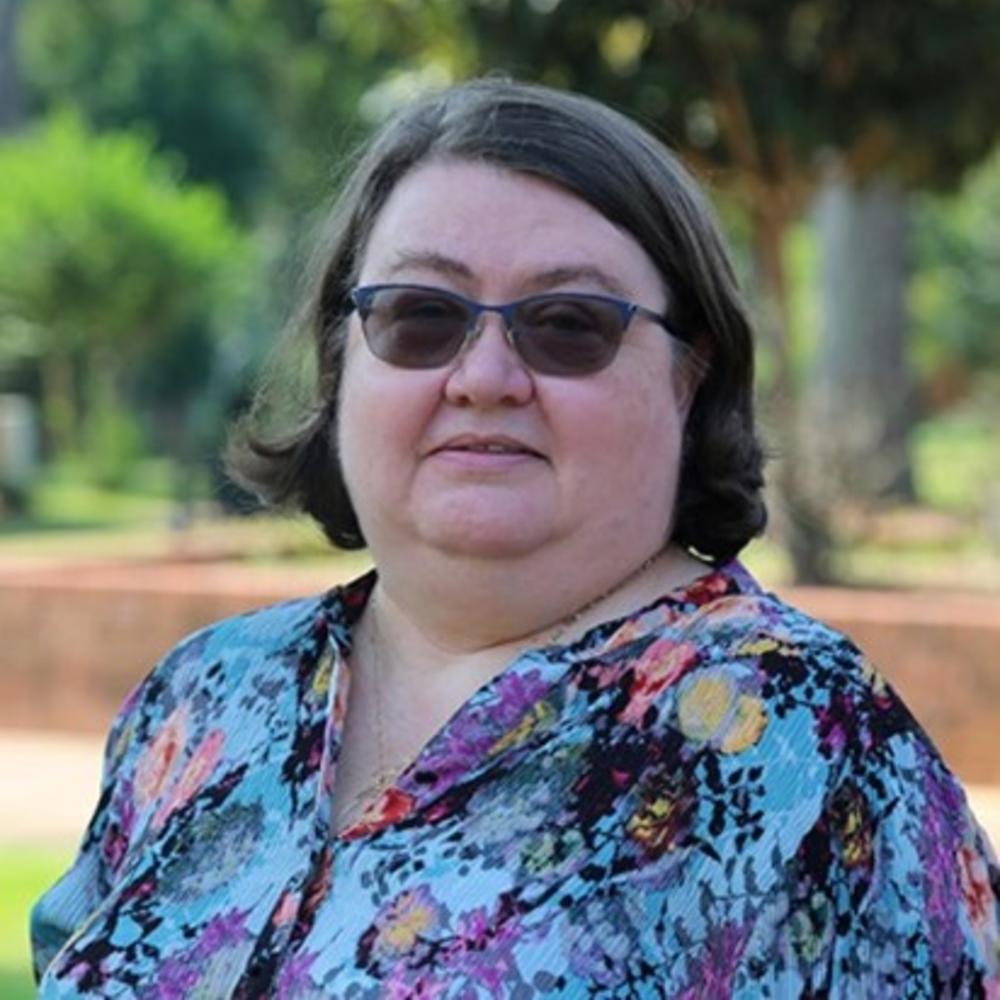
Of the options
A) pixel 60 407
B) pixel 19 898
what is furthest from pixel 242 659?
pixel 60 407

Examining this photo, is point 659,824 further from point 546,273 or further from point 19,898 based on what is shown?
point 19,898

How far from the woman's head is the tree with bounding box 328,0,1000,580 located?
10.3 m

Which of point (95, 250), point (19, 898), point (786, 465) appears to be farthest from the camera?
point (95, 250)

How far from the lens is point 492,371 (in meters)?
2.69

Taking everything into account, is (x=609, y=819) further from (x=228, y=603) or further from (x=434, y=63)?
(x=434, y=63)

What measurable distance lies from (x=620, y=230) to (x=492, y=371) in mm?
207

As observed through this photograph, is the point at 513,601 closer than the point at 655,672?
No

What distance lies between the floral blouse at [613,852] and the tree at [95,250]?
101 ft

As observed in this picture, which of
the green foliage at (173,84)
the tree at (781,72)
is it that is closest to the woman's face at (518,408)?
the tree at (781,72)

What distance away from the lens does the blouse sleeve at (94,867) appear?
3029 millimetres

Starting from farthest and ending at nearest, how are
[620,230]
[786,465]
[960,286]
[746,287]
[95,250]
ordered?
[960,286]
[95,250]
[786,465]
[746,287]
[620,230]

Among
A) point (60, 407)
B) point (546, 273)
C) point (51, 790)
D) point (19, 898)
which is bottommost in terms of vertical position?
point (60, 407)

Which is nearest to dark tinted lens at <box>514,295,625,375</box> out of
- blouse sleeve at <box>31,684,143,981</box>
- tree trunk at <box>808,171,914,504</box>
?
blouse sleeve at <box>31,684,143,981</box>

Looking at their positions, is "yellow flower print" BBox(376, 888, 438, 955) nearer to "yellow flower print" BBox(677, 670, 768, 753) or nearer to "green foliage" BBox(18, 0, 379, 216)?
"yellow flower print" BBox(677, 670, 768, 753)
